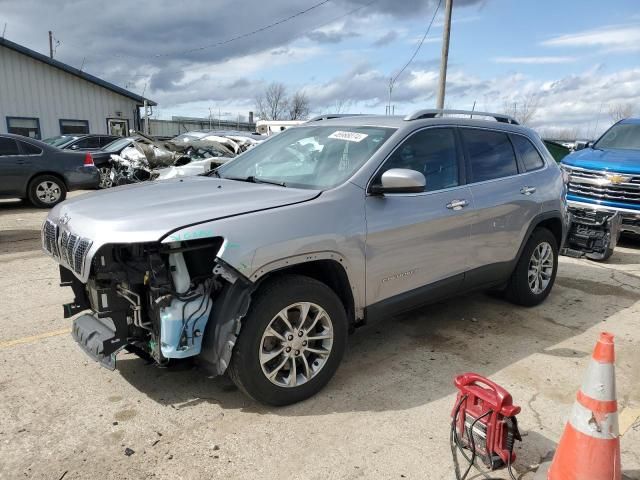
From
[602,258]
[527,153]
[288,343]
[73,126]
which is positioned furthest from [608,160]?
[73,126]

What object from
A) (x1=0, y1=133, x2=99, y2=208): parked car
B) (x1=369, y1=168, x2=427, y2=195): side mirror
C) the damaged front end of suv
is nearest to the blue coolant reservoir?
the damaged front end of suv

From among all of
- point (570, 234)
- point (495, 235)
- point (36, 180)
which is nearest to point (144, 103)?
point (36, 180)

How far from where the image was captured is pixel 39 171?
426 inches

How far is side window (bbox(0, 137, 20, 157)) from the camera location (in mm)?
10438

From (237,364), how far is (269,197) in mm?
1056

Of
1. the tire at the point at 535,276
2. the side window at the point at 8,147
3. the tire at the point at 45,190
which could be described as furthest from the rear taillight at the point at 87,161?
the tire at the point at 535,276

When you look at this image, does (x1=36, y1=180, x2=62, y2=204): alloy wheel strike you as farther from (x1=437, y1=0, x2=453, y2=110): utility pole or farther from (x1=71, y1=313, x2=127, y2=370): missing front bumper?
(x1=437, y1=0, x2=453, y2=110): utility pole

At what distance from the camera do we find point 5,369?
3652 millimetres

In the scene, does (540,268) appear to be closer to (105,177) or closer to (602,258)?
(602,258)

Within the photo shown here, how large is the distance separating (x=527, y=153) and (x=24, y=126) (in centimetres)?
2219

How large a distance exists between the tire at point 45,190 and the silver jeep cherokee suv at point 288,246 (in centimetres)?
826

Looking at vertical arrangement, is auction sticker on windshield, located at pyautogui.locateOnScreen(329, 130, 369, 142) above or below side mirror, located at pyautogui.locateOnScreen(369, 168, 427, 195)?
above

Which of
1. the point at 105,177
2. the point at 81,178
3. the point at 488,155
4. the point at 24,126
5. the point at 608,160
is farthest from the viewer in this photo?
the point at 24,126

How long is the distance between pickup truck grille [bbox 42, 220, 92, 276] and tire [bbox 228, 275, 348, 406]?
100cm
